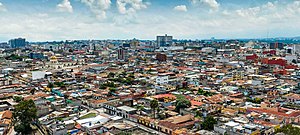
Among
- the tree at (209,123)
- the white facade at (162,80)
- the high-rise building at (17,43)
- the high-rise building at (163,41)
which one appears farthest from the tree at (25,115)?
the high-rise building at (163,41)

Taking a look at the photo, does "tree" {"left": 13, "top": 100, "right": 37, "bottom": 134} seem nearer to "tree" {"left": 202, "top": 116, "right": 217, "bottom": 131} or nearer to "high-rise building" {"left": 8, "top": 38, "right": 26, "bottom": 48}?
"tree" {"left": 202, "top": 116, "right": 217, "bottom": 131}

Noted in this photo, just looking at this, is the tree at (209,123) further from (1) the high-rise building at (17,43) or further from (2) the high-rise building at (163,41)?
(1) the high-rise building at (17,43)

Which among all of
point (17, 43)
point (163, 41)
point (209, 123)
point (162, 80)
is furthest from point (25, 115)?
point (163, 41)

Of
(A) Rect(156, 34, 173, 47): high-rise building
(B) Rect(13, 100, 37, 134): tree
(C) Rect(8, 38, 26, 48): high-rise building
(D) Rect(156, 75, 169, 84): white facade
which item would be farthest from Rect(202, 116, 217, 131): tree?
(C) Rect(8, 38, 26, 48): high-rise building

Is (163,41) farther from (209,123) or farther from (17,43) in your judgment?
(209,123)

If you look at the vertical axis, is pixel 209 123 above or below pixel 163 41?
below

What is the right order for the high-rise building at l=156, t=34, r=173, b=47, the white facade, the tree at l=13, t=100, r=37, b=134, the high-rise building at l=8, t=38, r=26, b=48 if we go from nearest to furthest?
1. the tree at l=13, t=100, r=37, b=134
2. the white facade
3. the high-rise building at l=8, t=38, r=26, b=48
4. the high-rise building at l=156, t=34, r=173, b=47

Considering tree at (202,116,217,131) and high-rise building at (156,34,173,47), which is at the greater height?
high-rise building at (156,34,173,47)

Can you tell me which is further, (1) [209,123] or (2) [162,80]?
(2) [162,80]

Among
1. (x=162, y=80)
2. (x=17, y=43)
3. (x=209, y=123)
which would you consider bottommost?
(x=209, y=123)

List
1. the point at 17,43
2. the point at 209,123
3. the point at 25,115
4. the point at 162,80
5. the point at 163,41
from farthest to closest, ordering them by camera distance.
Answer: the point at 163,41, the point at 17,43, the point at 162,80, the point at 25,115, the point at 209,123

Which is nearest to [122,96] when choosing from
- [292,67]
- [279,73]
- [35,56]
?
[279,73]
